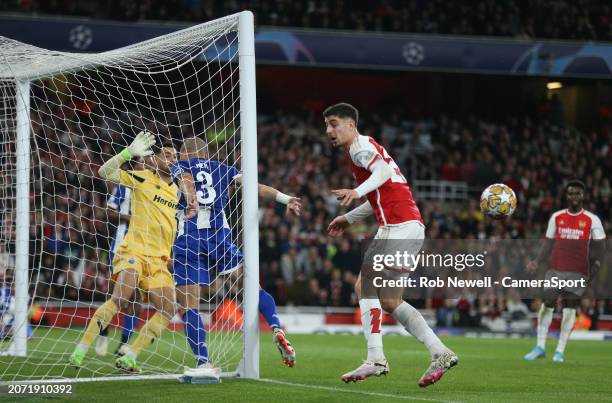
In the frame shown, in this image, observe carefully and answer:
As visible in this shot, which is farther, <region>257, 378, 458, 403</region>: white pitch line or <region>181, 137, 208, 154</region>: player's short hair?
<region>181, 137, 208, 154</region>: player's short hair

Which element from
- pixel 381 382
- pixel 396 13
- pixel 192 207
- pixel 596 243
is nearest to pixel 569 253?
pixel 596 243

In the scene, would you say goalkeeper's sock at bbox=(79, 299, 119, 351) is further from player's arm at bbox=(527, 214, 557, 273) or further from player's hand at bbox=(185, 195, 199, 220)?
player's arm at bbox=(527, 214, 557, 273)

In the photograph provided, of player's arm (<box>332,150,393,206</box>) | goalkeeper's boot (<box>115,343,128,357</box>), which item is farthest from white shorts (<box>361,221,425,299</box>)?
goalkeeper's boot (<box>115,343,128,357</box>)

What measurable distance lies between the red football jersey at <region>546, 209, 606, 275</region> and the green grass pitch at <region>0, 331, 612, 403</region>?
4.00ft

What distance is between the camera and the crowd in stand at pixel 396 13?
23453 millimetres

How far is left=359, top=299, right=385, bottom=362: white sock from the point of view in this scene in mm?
7738

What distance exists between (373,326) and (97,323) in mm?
2821

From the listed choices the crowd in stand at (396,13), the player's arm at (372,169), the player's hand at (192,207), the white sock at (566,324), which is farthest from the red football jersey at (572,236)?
the crowd in stand at (396,13)

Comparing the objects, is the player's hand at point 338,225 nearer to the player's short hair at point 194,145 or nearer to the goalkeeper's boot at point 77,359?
the player's short hair at point 194,145

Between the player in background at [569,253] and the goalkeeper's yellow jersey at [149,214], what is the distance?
525cm

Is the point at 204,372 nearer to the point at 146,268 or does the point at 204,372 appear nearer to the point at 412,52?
the point at 146,268

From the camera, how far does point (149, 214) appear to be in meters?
9.20

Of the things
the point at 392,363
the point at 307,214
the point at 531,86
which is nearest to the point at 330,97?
the point at 531,86

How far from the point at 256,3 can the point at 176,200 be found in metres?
16.0
